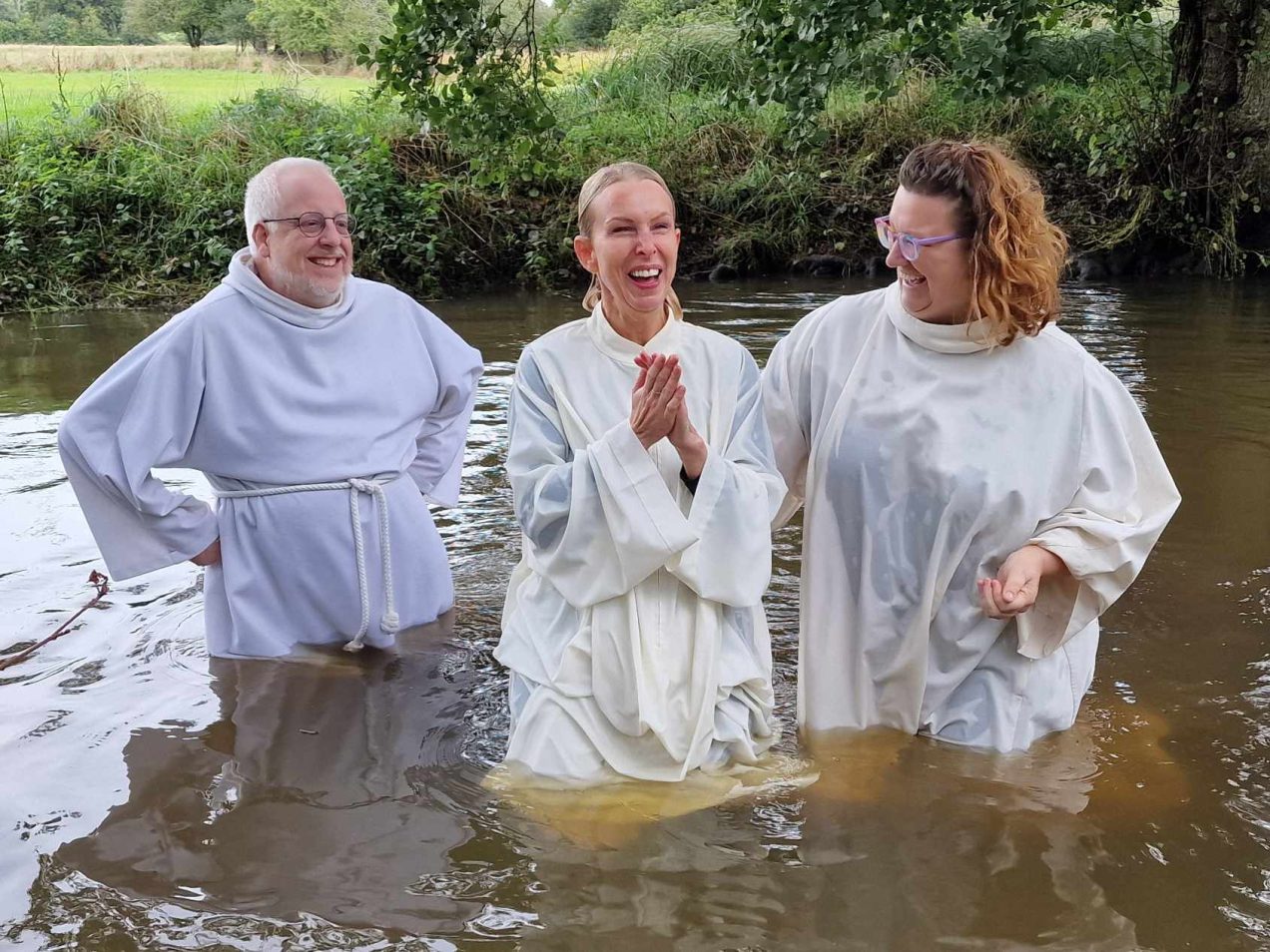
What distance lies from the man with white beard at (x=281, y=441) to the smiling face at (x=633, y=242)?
4.21ft

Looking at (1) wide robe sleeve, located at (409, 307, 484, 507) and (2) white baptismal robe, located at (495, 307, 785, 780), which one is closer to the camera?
(2) white baptismal robe, located at (495, 307, 785, 780)

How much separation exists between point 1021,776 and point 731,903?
3.49 ft

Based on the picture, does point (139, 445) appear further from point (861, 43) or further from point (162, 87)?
point (162, 87)

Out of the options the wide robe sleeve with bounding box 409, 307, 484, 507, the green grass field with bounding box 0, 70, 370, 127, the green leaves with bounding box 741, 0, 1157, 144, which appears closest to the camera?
the wide robe sleeve with bounding box 409, 307, 484, 507

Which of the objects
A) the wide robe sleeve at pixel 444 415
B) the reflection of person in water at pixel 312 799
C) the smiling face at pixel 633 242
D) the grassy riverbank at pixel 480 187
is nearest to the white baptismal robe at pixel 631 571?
the smiling face at pixel 633 242

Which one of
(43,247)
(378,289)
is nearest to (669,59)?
(43,247)

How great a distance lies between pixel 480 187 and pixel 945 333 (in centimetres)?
1281

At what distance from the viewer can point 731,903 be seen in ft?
11.2

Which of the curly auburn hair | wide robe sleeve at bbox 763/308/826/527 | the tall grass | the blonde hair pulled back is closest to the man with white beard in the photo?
the blonde hair pulled back

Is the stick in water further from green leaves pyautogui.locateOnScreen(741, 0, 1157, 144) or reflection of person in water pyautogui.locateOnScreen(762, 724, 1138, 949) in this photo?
green leaves pyautogui.locateOnScreen(741, 0, 1157, 144)

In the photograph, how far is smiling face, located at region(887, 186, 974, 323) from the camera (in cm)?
388

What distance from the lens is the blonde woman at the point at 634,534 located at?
3.78 m

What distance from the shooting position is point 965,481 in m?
3.96

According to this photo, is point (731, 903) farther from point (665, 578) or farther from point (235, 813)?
point (235, 813)
